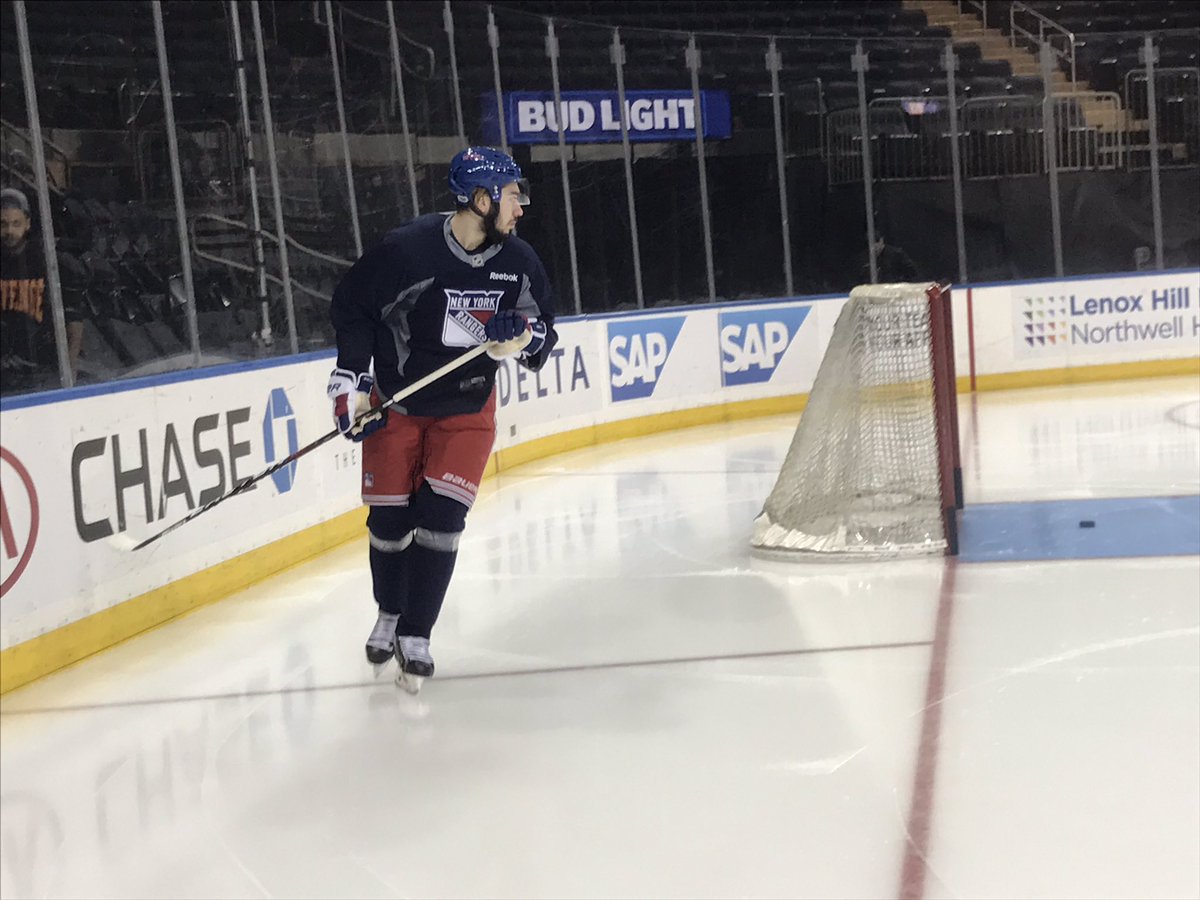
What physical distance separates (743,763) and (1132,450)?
4.78 meters

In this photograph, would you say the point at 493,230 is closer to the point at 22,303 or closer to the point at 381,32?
the point at 22,303

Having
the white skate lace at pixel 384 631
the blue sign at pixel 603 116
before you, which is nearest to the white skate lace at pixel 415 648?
the white skate lace at pixel 384 631

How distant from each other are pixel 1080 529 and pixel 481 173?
276 cm

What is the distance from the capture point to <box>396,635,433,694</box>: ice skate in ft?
11.6

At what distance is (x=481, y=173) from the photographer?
3373 millimetres

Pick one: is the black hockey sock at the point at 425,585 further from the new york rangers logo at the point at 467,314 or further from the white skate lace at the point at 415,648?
the new york rangers logo at the point at 467,314

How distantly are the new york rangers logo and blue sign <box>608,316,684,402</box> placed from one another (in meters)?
5.30

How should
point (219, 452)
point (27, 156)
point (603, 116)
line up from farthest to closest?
point (603, 116), point (219, 452), point (27, 156)

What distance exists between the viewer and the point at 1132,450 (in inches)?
275

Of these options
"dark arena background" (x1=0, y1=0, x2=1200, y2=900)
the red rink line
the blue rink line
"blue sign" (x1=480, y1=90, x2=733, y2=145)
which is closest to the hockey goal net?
"dark arena background" (x1=0, y1=0, x2=1200, y2=900)

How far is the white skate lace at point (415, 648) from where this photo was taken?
3.54 m

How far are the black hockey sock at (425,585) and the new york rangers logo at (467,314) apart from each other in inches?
20.6

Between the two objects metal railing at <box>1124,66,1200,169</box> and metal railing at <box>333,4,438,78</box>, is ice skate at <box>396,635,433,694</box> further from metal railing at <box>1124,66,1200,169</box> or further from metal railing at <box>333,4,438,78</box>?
metal railing at <box>1124,66,1200,169</box>

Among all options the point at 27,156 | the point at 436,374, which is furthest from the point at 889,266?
the point at 436,374
